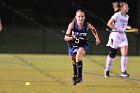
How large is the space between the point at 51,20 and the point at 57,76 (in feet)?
24.5

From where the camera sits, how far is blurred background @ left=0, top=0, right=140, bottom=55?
20281 mm

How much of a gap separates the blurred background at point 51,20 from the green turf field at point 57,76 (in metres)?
0.85

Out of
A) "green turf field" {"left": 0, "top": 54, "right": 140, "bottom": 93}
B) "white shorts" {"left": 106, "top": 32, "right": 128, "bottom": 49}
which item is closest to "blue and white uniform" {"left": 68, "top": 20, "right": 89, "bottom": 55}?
"green turf field" {"left": 0, "top": 54, "right": 140, "bottom": 93}

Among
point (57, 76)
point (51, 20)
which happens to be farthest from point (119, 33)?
point (51, 20)

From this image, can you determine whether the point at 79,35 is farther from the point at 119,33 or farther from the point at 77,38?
the point at 119,33

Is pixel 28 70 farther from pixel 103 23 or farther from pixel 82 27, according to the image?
pixel 103 23

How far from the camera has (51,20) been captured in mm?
20469

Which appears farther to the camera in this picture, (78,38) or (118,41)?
(118,41)

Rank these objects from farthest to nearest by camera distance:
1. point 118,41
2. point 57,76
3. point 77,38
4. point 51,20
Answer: point 51,20 < point 118,41 < point 57,76 < point 77,38

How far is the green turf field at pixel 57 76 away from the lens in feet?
35.2

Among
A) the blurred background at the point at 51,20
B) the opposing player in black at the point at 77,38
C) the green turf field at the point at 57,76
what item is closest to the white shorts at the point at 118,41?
the green turf field at the point at 57,76

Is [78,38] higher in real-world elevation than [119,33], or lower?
higher

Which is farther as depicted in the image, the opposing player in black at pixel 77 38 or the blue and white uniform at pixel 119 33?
the blue and white uniform at pixel 119 33

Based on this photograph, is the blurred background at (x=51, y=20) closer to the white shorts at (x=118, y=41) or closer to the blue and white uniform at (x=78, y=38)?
the white shorts at (x=118, y=41)
